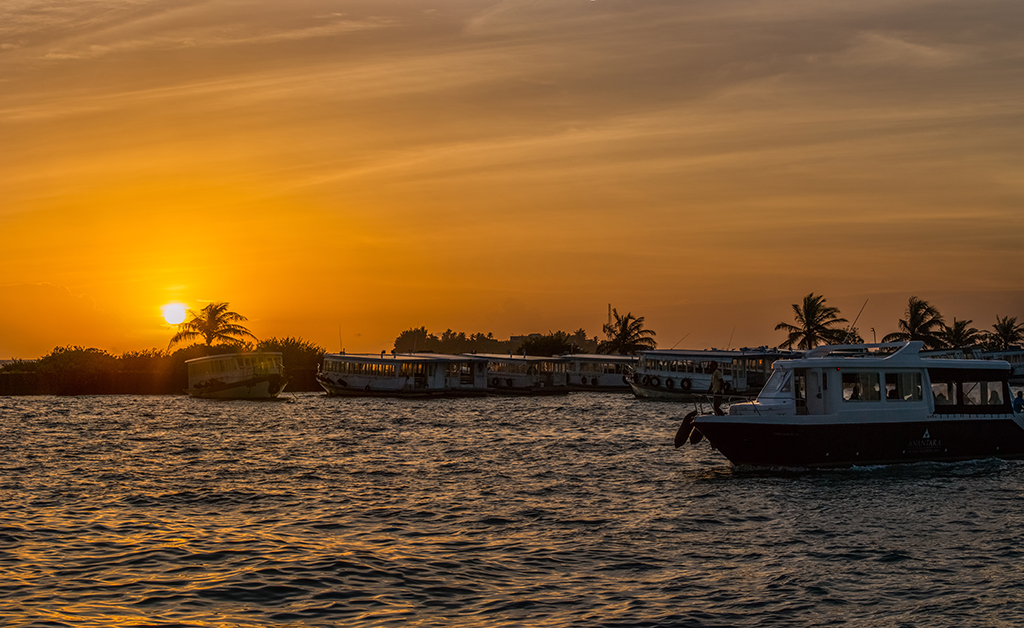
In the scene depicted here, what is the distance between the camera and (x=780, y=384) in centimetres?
2922

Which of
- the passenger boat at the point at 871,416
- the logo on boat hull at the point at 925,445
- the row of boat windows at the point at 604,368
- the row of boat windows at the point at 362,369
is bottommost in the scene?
the logo on boat hull at the point at 925,445

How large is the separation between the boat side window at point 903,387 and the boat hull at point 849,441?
754 mm

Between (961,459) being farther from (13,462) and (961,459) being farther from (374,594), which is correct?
(13,462)

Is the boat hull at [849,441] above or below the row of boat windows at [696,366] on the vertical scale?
below

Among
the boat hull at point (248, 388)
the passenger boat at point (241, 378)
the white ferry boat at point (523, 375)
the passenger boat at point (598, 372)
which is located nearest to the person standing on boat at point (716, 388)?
the white ferry boat at point (523, 375)

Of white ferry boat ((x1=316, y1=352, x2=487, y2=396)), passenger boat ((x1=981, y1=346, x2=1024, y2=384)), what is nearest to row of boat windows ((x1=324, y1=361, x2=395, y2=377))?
white ferry boat ((x1=316, y1=352, x2=487, y2=396))

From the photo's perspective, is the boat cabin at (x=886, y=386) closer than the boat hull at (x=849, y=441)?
No

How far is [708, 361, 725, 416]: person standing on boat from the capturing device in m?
30.3

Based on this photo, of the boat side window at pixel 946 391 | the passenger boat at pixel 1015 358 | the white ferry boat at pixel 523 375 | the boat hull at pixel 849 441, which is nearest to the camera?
the boat hull at pixel 849 441

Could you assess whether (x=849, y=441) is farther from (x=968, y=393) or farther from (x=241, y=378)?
Result: (x=241, y=378)

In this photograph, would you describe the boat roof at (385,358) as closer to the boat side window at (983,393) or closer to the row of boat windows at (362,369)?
the row of boat windows at (362,369)

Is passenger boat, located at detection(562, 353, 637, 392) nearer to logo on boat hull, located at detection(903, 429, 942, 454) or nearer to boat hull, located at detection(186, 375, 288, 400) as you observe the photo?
boat hull, located at detection(186, 375, 288, 400)

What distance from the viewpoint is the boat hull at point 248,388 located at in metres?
73.5

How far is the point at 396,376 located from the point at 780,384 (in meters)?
52.1
